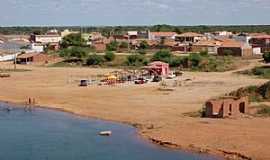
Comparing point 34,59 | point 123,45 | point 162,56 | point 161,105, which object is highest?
point 123,45

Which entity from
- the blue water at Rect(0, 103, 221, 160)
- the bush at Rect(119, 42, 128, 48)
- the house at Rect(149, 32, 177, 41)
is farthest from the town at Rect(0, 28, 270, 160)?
the house at Rect(149, 32, 177, 41)

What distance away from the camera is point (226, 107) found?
3969 cm

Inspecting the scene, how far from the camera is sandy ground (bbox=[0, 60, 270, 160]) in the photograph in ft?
109

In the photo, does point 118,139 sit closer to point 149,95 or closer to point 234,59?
point 149,95

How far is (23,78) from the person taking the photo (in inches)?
2781

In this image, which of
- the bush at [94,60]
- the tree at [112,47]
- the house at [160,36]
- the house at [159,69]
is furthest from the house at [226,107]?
the house at [160,36]

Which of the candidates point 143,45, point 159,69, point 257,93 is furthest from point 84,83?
point 143,45

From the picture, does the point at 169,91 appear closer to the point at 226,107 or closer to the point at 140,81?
the point at 140,81

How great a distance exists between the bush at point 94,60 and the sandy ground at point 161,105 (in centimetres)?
795

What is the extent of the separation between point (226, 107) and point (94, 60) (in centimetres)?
4777

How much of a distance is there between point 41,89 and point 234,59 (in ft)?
108

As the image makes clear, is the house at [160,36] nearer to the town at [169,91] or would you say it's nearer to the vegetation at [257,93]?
the town at [169,91]

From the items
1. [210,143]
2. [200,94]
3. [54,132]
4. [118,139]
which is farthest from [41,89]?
[210,143]

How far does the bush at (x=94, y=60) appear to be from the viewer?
281 feet
